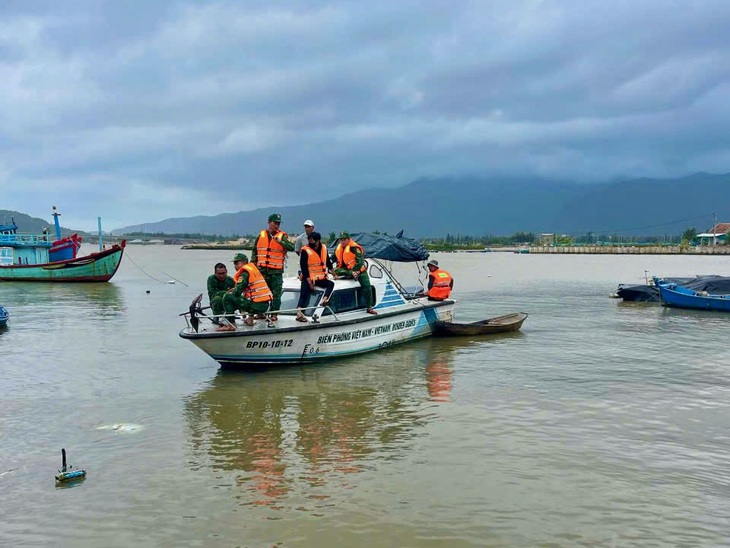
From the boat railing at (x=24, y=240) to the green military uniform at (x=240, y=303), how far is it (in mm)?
37938

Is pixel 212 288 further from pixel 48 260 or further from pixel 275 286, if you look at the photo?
pixel 48 260

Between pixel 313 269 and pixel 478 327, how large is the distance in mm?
6752

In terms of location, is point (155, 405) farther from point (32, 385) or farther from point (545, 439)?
point (545, 439)

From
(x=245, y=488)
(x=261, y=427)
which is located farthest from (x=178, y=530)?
(x=261, y=427)

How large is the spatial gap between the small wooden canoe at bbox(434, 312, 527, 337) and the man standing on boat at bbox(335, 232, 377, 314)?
3700 mm

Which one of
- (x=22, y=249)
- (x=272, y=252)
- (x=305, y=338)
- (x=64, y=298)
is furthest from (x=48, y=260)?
(x=305, y=338)

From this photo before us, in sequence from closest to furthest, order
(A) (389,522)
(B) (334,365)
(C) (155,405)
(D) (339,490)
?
1. (A) (389,522)
2. (D) (339,490)
3. (C) (155,405)
4. (B) (334,365)

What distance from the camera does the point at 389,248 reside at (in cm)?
1831

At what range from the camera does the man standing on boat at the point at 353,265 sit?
15016 mm

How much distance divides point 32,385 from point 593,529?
1117 cm

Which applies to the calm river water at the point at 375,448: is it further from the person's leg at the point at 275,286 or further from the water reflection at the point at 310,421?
the person's leg at the point at 275,286

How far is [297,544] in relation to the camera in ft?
19.8

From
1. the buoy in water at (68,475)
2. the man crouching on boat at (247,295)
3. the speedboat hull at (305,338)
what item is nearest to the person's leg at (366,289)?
the speedboat hull at (305,338)

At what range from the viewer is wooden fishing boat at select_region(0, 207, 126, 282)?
43312 millimetres
